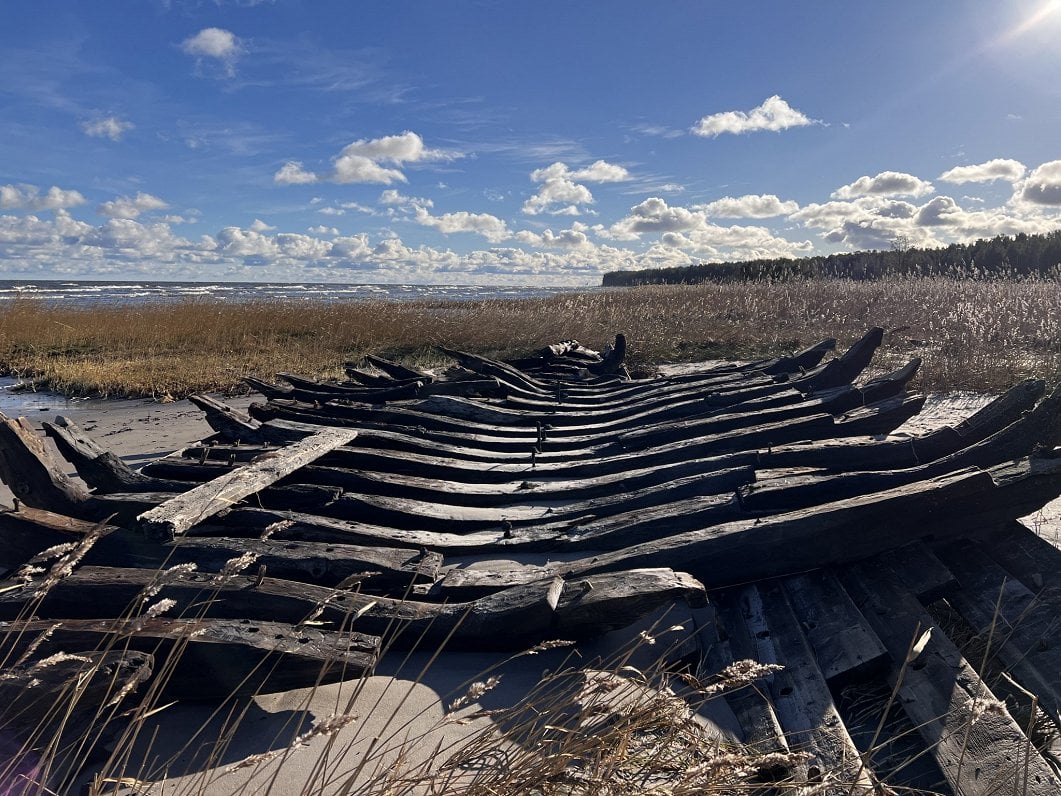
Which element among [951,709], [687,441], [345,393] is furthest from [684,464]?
[345,393]

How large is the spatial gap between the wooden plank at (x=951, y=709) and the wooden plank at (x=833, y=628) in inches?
3.5

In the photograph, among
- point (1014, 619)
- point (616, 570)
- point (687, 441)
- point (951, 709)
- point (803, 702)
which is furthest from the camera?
point (687, 441)

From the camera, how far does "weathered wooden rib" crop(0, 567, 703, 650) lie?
267 centimetres

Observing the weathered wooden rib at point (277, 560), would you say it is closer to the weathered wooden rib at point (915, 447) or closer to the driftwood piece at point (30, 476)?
the driftwood piece at point (30, 476)

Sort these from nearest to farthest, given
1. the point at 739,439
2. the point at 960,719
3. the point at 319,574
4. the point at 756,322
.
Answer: the point at 960,719, the point at 319,574, the point at 739,439, the point at 756,322

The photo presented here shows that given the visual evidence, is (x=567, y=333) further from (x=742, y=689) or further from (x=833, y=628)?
(x=742, y=689)

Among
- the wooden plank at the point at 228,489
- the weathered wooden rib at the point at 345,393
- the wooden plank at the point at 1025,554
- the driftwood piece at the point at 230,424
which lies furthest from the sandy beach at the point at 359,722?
the weathered wooden rib at the point at 345,393

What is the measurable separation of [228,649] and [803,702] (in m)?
2.10

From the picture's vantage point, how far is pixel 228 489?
3.59 m

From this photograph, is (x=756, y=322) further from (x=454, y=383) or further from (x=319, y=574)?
(x=319, y=574)

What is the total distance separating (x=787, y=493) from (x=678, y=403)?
3175mm

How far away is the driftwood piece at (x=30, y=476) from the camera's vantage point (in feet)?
11.0

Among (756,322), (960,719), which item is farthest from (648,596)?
(756,322)

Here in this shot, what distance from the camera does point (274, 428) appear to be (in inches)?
208
